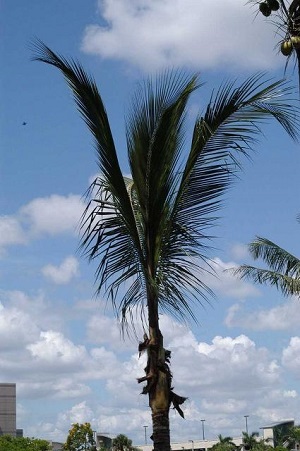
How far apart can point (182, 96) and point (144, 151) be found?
63 cm

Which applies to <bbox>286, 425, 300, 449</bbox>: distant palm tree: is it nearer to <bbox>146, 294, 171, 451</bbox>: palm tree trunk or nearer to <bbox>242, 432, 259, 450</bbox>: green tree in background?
<bbox>242, 432, 259, 450</bbox>: green tree in background

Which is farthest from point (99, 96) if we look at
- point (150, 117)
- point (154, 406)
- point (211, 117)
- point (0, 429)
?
point (0, 429)

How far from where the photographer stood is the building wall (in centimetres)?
14525

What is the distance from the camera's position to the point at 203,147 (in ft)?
29.0

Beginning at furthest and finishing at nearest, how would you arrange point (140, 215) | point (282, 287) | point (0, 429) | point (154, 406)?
point (0, 429) → point (282, 287) → point (140, 215) → point (154, 406)

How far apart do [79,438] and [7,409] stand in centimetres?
7388

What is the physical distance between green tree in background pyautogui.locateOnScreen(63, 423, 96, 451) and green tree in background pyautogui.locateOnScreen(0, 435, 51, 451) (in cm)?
291

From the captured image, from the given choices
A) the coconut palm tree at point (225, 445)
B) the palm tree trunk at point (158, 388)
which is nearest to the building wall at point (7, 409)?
the coconut palm tree at point (225, 445)

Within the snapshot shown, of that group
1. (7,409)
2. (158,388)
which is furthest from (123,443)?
(158,388)

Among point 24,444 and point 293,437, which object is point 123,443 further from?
point 293,437

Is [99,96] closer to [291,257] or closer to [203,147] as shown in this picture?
[203,147]

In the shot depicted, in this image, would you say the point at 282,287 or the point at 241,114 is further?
the point at 282,287

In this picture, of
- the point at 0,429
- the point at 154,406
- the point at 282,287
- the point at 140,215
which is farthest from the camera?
the point at 0,429

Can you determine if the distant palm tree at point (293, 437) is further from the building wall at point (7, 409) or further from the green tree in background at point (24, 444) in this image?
the building wall at point (7, 409)
